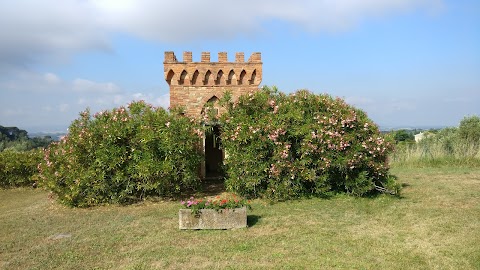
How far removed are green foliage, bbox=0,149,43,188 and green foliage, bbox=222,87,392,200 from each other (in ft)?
28.8

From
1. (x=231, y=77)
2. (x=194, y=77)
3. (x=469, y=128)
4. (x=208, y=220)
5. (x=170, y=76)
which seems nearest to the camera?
(x=208, y=220)

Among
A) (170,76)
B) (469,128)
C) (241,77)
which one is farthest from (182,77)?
(469,128)

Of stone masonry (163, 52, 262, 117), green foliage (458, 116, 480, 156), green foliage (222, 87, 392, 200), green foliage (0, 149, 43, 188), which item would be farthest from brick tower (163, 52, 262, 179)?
green foliage (458, 116, 480, 156)

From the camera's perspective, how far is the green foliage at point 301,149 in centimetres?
942

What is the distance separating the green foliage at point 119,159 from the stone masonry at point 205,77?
2588 mm

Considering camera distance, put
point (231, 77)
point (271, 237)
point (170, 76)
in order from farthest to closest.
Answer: point (231, 77), point (170, 76), point (271, 237)

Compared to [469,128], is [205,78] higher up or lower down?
higher up

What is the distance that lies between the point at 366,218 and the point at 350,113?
3.21 m

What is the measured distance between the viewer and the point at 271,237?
6406 millimetres

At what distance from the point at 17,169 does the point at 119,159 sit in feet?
23.9

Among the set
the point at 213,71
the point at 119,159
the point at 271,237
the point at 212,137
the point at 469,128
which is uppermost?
the point at 213,71

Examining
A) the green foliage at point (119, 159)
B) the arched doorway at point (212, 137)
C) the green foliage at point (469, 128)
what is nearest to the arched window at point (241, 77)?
the arched doorway at point (212, 137)

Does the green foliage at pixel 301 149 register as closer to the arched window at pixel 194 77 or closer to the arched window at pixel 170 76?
the arched window at pixel 194 77

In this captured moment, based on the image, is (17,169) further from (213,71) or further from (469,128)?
(469,128)
